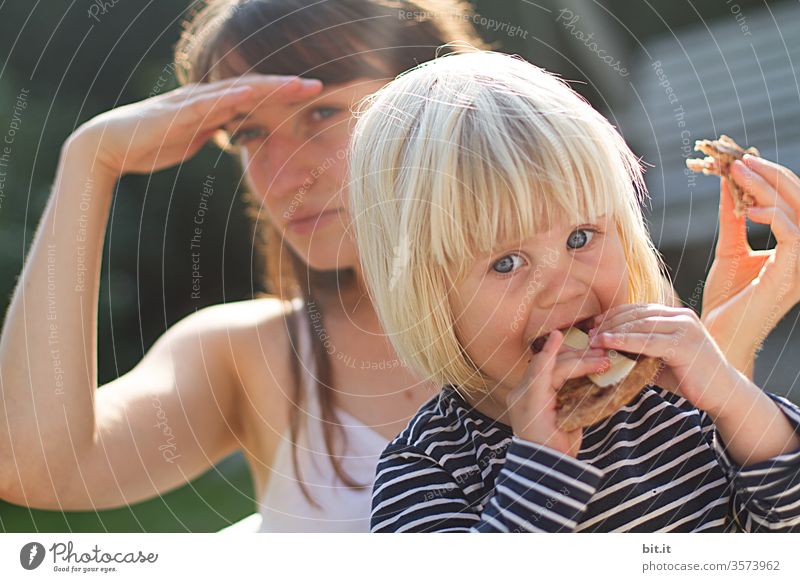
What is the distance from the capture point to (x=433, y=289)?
50 centimetres

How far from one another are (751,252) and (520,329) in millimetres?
179

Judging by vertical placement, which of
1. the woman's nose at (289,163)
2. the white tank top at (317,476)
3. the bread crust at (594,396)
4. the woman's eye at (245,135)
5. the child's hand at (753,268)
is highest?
the woman's eye at (245,135)

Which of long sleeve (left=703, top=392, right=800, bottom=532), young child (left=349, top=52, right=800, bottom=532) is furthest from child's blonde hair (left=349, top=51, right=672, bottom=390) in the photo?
long sleeve (left=703, top=392, right=800, bottom=532)

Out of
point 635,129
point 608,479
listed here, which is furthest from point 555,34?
point 608,479

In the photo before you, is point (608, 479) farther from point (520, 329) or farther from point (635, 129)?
point (635, 129)

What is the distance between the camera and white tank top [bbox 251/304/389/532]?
0.62m

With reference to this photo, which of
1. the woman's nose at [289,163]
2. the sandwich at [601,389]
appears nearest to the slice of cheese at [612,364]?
the sandwich at [601,389]

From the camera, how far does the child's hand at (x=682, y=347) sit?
1.56 ft

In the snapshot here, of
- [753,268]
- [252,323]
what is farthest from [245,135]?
[753,268]

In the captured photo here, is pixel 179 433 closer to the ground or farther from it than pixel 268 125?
closer to the ground

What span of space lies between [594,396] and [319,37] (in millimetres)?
320

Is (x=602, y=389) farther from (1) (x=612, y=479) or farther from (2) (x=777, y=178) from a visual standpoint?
(2) (x=777, y=178)

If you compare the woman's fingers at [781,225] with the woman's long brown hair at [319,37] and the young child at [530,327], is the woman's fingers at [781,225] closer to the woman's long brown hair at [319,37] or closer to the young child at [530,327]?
the young child at [530,327]

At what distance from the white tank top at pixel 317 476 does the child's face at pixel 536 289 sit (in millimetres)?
153
